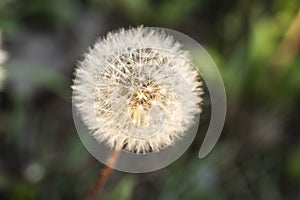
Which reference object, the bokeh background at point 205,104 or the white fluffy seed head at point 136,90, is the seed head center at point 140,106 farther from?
the bokeh background at point 205,104

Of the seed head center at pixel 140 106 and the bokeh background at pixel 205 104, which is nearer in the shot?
the seed head center at pixel 140 106

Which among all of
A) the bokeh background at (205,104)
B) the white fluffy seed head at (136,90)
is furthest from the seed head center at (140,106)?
the bokeh background at (205,104)

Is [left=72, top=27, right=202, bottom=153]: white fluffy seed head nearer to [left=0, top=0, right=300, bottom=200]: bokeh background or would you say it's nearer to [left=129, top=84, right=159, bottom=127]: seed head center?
[left=129, top=84, right=159, bottom=127]: seed head center

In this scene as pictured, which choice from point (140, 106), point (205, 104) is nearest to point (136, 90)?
point (140, 106)

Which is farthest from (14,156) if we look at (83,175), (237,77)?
(237,77)

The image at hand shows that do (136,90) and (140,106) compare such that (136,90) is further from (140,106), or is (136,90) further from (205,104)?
(205,104)

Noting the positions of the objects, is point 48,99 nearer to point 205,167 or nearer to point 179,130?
point 205,167
